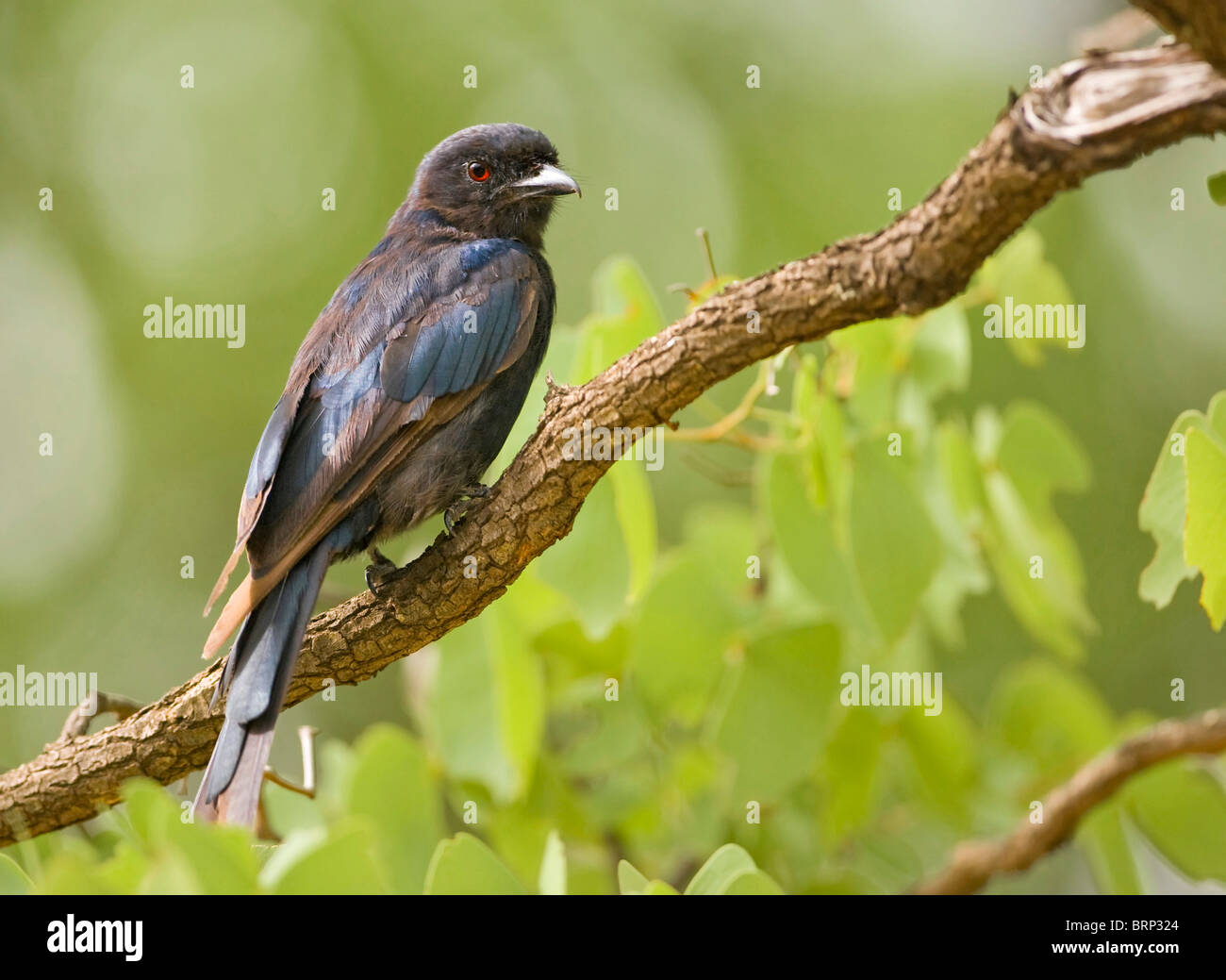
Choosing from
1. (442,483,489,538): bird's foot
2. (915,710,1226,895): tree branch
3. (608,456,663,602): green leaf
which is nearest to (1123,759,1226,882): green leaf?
(915,710,1226,895): tree branch

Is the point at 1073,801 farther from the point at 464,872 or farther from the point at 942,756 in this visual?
the point at 464,872

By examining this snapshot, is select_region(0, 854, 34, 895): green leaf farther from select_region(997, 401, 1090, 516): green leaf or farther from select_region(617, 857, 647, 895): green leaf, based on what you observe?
select_region(997, 401, 1090, 516): green leaf

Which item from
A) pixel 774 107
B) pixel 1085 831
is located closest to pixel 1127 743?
pixel 1085 831

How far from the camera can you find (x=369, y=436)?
3326 mm

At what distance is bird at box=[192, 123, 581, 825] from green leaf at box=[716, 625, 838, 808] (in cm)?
106

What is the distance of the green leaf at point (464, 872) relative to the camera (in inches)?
99.0

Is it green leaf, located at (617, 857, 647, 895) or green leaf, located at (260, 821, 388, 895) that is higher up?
green leaf, located at (260, 821, 388, 895)

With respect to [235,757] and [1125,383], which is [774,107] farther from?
[235,757]

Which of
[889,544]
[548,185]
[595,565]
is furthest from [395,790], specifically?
[548,185]

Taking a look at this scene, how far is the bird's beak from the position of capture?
4.32m

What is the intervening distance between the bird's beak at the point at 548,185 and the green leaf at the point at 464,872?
8.46ft

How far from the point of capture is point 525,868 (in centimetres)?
418

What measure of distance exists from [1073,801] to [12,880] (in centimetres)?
291

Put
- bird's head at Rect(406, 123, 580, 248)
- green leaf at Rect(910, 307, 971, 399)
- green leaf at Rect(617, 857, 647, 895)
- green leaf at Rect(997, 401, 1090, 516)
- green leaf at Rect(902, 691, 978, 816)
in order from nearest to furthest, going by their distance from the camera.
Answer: green leaf at Rect(617, 857, 647, 895)
green leaf at Rect(910, 307, 971, 399)
green leaf at Rect(997, 401, 1090, 516)
green leaf at Rect(902, 691, 978, 816)
bird's head at Rect(406, 123, 580, 248)
